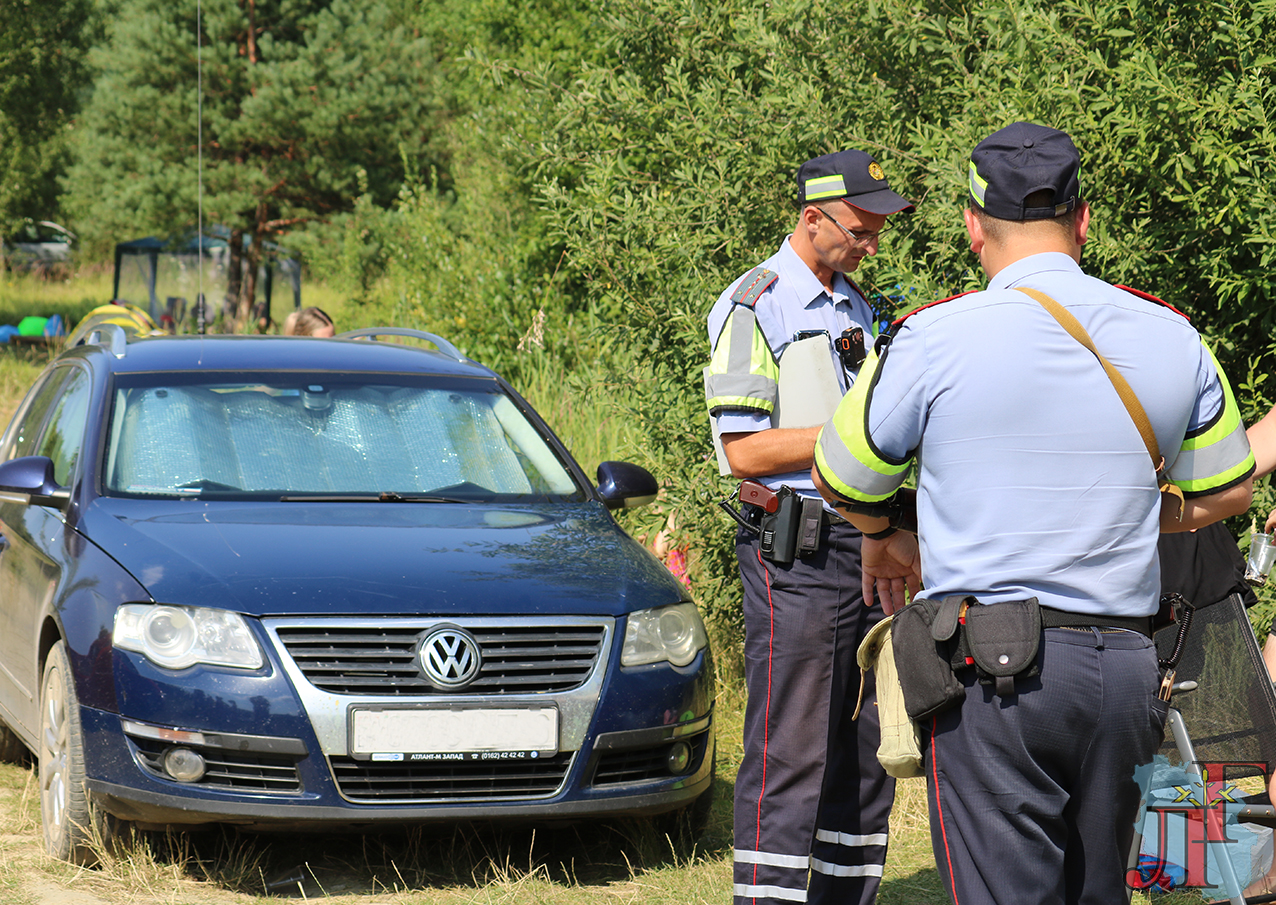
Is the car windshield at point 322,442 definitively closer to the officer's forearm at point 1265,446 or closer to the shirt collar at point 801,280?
the shirt collar at point 801,280

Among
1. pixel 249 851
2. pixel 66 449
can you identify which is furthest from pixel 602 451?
pixel 249 851

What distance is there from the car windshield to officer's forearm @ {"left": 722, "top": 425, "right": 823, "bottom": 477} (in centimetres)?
165

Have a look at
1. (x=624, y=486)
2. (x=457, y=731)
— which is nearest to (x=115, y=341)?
(x=624, y=486)

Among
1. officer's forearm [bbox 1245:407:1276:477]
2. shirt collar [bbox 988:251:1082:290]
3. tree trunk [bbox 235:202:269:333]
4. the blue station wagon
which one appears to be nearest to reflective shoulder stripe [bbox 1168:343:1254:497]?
shirt collar [bbox 988:251:1082:290]

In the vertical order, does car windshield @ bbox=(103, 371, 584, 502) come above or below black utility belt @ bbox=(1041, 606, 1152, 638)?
below

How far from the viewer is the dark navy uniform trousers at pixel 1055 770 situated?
2.34 meters

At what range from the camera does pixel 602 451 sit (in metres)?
9.26

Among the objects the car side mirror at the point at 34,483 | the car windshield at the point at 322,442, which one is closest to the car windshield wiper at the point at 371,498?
the car windshield at the point at 322,442

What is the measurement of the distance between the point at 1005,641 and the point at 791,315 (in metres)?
1.62

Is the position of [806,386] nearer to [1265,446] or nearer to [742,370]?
[742,370]

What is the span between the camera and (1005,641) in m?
2.33

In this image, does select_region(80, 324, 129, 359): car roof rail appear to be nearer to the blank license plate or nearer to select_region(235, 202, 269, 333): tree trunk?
the blank license plate

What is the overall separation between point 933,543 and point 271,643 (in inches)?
87.1

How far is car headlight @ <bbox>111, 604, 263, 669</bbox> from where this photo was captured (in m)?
4.02
